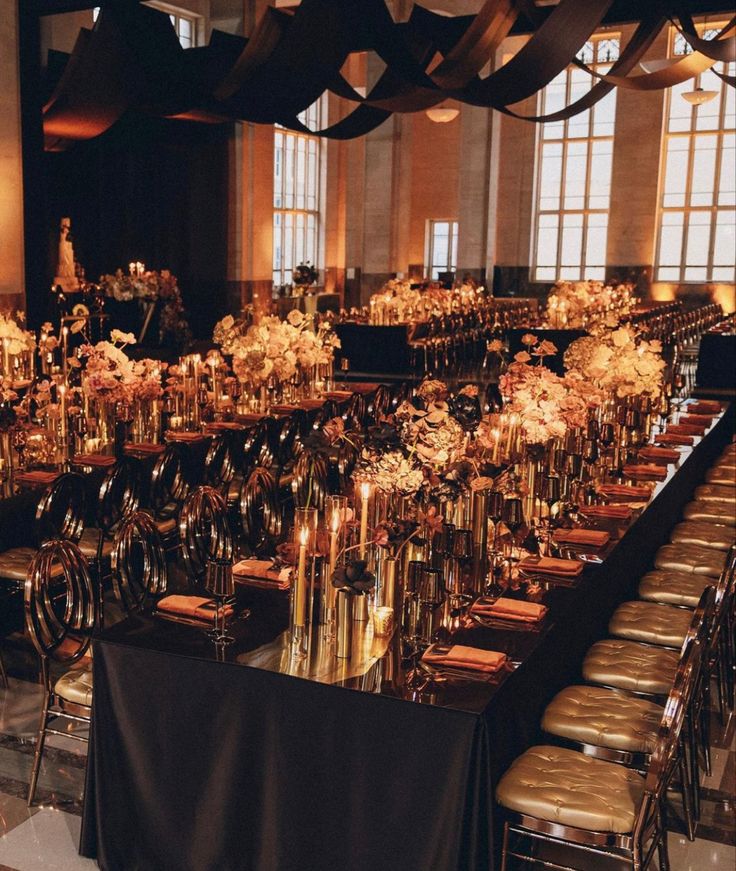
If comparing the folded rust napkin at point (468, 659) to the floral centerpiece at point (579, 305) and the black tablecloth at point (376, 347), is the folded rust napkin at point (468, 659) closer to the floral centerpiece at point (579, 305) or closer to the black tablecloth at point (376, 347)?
the black tablecloth at point (376, 347)

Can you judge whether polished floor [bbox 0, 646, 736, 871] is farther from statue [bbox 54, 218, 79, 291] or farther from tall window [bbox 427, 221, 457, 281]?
tall window [bbox 427, 221, 457, 281]

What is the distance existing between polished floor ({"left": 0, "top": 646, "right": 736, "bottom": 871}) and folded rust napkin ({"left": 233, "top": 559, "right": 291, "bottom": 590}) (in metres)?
0.96

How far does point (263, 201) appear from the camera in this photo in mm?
18391

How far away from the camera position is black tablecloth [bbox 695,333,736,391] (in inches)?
489

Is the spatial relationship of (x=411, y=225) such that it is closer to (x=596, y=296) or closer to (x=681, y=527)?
(x=596, y=296)

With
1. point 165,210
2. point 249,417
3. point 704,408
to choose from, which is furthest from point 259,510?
point 165,210

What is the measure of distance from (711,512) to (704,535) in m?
0.66

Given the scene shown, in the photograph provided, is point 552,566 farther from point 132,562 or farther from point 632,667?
point 132,562

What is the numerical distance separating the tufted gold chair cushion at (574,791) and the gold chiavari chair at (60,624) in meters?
1.45

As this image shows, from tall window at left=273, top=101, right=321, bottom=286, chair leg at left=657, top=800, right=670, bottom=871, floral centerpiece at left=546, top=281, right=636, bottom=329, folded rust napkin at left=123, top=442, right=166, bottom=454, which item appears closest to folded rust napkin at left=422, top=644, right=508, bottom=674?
chair leg at left=657, top=800, right=670, bottom=871

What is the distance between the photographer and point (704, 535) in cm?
582

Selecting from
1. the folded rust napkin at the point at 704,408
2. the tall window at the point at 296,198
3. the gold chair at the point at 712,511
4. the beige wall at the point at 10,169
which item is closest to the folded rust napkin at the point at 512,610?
the gold chair at the point at 712,511

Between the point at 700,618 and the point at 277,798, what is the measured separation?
1.38 m

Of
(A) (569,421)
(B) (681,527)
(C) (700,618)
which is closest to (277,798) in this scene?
(C) (700,618)
